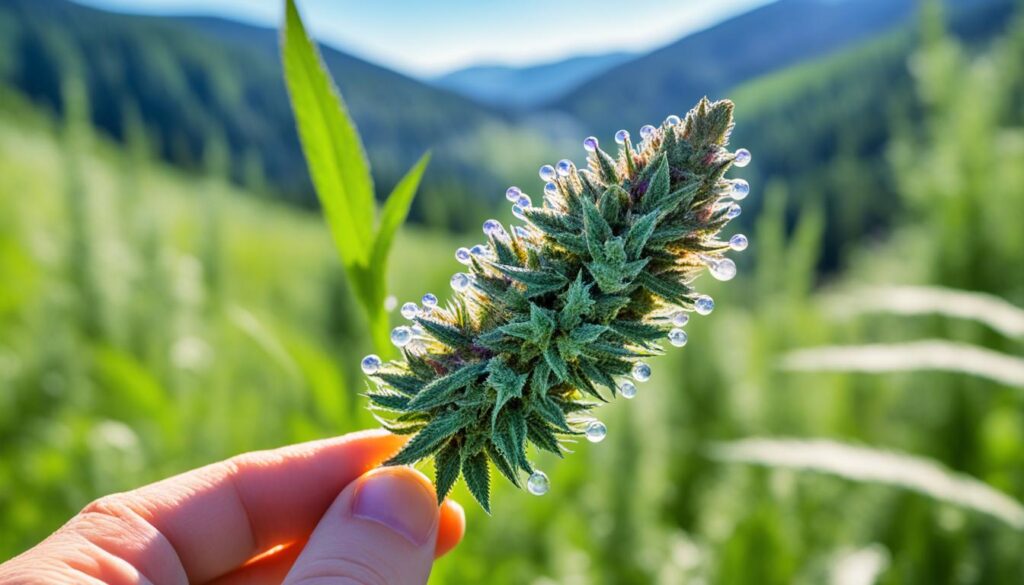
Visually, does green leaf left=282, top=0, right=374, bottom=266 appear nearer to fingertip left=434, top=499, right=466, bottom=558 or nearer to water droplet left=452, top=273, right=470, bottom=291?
water droplet left=452, top=273, right=470, bottom=291

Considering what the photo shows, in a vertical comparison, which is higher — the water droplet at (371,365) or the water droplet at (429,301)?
the water droplet at (429,301)

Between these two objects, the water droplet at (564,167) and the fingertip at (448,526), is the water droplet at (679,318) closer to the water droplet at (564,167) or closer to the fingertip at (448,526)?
the water droplet at (564,167)

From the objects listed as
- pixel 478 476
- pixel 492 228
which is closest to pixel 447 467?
pixel 478 476

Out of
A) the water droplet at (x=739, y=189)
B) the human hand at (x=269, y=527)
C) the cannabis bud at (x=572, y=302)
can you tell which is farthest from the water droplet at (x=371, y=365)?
the water droplet at (x=739, y=189)

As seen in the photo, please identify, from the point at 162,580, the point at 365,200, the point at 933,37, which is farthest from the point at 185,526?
the point at 933,37

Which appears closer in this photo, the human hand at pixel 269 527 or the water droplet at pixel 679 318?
the water droplet at pixel 679 318

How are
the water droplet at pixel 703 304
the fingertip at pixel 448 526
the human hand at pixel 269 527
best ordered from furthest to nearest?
the fingertip at pixel 448 526 < the human hand at pixel 269 527 < the water droplet at pixel 703 304
